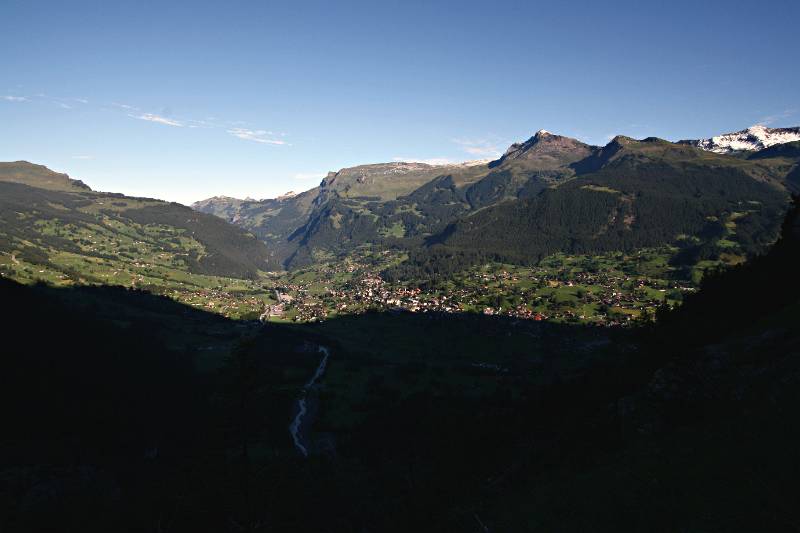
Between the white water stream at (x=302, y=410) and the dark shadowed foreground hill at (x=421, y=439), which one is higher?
Answer: the dark shadowed foreground hill at (x=421, y=439)

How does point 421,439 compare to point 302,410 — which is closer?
point 421,439

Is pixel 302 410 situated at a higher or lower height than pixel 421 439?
lower

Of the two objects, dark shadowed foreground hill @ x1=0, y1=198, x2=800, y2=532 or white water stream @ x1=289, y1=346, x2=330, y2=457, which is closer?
dark shadowed foreground hill @ x1=0, y1=198, x2=800, y2=532

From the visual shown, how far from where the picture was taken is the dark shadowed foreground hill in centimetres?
2405

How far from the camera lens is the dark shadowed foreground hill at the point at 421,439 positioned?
24.0m

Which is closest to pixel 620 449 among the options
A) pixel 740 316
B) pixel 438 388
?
pixel 740 316

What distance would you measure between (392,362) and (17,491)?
147522 millimetres

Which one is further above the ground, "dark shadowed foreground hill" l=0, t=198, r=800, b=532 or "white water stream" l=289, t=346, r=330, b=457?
"dark shadowed foreground hill" l=0, t=198, r=800, b=532

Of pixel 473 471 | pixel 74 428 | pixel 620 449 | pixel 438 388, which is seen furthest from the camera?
pixel 438 388

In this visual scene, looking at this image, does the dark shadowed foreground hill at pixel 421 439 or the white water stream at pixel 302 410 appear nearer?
the dark shadowed foreground hill at pixel 421 439

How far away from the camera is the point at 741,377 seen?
31.2 metres

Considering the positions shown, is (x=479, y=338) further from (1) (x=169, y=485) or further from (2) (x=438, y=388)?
(1) (x=169, y=485)

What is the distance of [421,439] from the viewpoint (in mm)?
85688

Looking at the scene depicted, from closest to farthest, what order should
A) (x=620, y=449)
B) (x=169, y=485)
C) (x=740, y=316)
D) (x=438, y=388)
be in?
(x=620, y=449) → (x=169, y=485) → (x=740, y=316) → (x=438, y=388)
